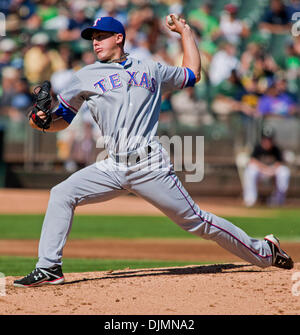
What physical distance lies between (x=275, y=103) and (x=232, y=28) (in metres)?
2.41

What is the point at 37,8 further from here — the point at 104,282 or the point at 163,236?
the point at 104,282

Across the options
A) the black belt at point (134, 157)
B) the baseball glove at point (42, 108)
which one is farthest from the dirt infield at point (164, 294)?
the baseball glove at point (42, 108)

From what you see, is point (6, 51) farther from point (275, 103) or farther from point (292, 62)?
point (292, 62)

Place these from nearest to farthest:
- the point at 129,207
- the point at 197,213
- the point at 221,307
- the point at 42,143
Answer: the point at 221,307 → the point at 197,213 → the point at 129,207 → the point at 42,143

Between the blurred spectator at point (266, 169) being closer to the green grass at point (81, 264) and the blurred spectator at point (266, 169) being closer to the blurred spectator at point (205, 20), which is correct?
the blurred spectator at point (205, 20)

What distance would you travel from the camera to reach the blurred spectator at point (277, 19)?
53.4 feet

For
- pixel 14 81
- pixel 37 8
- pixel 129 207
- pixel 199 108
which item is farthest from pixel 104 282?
pixel 37 8

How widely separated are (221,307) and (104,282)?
1.15 m

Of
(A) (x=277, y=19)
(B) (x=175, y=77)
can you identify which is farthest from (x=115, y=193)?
(A) (x=277, y=19)

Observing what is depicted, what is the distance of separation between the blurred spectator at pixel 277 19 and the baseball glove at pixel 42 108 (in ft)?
40.5

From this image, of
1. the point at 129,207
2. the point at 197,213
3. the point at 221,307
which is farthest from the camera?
the point at 129,207

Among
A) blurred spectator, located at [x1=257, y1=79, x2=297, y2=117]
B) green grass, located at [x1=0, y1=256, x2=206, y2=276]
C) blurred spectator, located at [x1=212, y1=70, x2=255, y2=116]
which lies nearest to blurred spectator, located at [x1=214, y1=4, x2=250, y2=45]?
blurred spectator, located at [x1=212, y1=70, x2=255, y2=116]

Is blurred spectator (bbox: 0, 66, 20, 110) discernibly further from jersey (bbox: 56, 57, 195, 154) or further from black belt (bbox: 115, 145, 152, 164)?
black belt (bbox: 115, 145, 152, 164)

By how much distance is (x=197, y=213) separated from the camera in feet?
16.3
